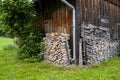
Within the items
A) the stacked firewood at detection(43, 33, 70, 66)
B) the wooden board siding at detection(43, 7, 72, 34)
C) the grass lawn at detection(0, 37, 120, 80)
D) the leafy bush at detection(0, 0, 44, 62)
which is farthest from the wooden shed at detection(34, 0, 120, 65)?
the grass lawn at detection(0, 37, 120, 80)

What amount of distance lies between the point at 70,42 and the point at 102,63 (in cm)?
191

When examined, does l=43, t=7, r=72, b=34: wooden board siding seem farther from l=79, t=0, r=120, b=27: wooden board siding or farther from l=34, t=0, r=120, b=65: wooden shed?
l=79, t=0, r=120, b=27: wooden board siding

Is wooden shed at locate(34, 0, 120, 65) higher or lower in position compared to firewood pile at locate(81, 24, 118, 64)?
higher

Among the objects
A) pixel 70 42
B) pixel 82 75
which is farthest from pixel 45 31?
pixel 82 75

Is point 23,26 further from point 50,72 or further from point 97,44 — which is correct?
point 97,44

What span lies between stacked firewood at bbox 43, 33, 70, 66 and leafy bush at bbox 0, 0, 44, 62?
553 millimetres

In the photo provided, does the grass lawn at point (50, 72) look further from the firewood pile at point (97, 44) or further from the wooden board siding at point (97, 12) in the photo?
the wooden board siding at point (97, 12)

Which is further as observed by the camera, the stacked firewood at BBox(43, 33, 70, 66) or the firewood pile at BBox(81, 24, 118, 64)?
the firewood pile at BBox(81, 24, 118, 64)

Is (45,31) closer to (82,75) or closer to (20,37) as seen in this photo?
(20,37)

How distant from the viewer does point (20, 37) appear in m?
9.73

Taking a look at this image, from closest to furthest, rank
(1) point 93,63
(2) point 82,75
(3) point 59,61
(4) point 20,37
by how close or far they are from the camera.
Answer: (2) point 82,75 < (3) point 59,61 < (1) point 93,63 < (4) point 20,37

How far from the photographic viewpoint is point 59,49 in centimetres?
834

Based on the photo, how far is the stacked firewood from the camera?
830 cm

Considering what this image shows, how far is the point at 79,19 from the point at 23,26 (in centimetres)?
250
